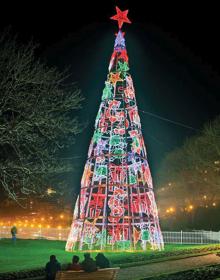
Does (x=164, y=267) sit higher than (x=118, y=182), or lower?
lower

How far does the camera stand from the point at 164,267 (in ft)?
52.5

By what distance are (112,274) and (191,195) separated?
4769 centimetres

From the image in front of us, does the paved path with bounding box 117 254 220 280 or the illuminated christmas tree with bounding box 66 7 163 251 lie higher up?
the illuminated christmas tree with bounding box 66 7 163 251

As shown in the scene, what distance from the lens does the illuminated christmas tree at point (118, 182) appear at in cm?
2130

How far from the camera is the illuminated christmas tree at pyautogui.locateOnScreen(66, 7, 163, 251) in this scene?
21295 mm

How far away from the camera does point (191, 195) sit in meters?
56.7

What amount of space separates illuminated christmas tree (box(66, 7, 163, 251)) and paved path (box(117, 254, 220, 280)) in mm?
3628

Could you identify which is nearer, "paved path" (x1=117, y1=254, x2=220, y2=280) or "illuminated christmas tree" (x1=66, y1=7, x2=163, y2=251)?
"paved path" (x1=117, y1=254, x2=220, y2=280)

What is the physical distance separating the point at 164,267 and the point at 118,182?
647 cm

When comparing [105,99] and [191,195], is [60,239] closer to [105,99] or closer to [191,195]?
[105,99]

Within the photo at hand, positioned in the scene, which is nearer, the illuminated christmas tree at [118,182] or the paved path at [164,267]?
the paved path at [164,267]

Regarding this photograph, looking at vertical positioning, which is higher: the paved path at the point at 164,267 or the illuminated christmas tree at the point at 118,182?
the illuminated christmas tree at the point at 118,182

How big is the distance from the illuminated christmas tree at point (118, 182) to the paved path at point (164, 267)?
11.9 feet

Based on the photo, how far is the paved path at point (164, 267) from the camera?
14312 millimetres
